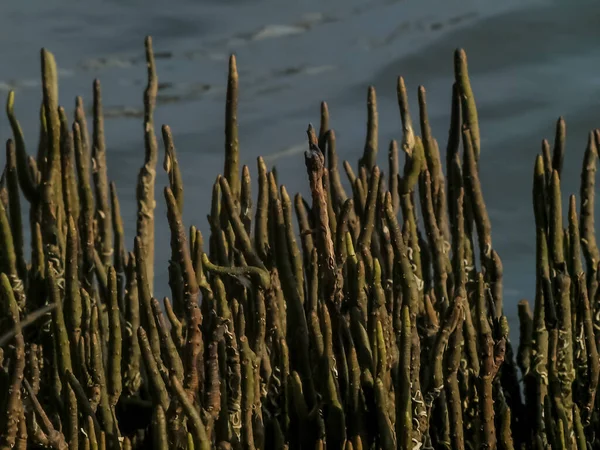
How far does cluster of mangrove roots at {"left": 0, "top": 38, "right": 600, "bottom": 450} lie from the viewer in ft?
4.29

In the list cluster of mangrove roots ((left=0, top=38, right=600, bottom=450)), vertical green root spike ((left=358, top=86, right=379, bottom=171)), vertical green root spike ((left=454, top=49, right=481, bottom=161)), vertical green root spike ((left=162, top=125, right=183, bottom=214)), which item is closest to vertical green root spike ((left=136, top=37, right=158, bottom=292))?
cluster of mangrove roots ((left=0, top=38, right=600, bottom=450))

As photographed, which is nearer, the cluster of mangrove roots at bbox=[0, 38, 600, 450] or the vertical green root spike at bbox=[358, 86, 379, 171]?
the cluster of mangrove roots at bbox=[0, 38, 600, 450]

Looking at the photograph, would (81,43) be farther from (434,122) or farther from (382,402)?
(382,402)

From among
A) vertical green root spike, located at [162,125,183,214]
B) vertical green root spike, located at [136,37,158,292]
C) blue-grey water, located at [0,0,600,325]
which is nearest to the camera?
vertical green root spike, located at [162,125,183,214]

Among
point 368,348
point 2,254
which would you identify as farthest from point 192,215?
point 368,348

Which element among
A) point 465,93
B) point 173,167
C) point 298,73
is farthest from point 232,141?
point 298,73

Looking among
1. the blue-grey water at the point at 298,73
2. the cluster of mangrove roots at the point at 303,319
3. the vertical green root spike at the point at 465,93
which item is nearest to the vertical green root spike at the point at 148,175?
the cluster of mangrove roots at the point at 303,319

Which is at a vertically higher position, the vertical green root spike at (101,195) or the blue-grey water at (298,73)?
the blue-grey water at (298,73)

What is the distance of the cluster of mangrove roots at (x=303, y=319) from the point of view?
131 cm

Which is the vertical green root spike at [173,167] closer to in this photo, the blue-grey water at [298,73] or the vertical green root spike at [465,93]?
the vertical green root spike at [465,93]

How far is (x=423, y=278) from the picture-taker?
166cm

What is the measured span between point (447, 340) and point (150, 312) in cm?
38

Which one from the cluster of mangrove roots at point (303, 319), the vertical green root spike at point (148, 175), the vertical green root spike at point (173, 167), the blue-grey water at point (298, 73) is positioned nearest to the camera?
the cluster of mangrove roots at point (303, 319)

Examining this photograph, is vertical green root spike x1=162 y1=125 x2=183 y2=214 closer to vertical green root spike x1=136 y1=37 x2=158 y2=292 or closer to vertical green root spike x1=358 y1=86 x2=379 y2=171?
vertical green root spike x1=136 y1=37 x2=158 y2=292
